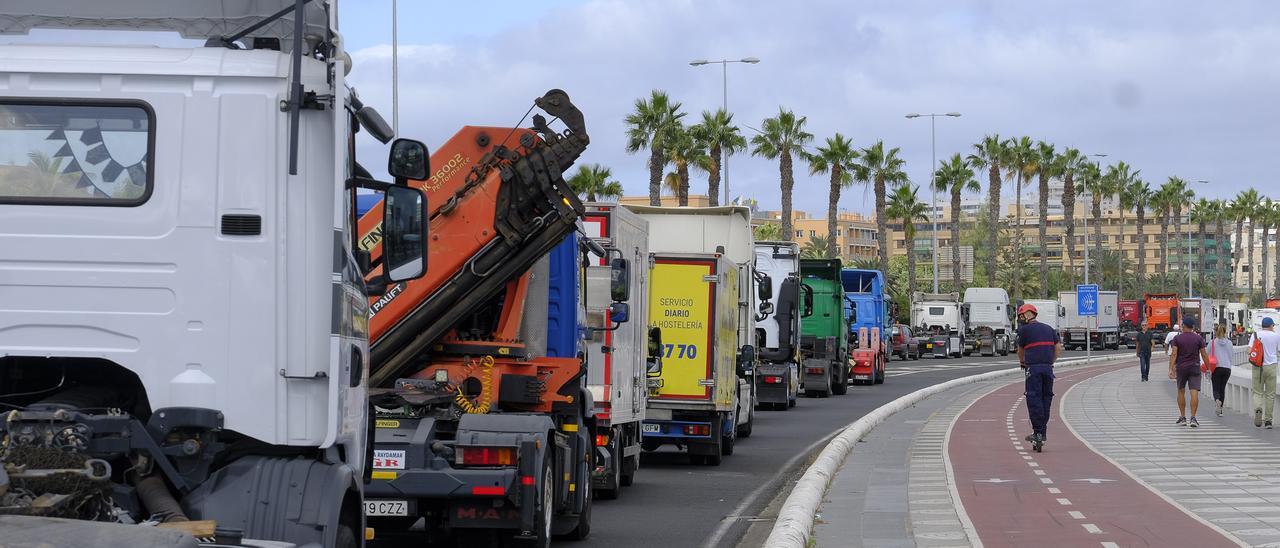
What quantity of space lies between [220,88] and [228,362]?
107cm

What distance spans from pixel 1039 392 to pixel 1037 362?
39cm

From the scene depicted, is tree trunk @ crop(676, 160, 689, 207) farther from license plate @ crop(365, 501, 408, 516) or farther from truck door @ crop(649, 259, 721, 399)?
license plate @ crop(365, 501, 408, 516)

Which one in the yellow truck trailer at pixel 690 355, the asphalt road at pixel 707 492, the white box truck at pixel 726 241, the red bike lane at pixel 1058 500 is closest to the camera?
the red bike lane at pixel 1058 500

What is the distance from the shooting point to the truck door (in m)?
20.5

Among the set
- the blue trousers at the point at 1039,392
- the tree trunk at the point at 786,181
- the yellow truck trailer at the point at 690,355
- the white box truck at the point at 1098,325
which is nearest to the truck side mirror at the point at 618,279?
the yellow truck trailer at the point at 690,355

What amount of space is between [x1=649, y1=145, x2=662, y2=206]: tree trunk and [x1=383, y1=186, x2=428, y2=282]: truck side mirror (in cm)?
5011

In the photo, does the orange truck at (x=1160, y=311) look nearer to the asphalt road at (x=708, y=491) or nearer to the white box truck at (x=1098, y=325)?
the white box truck at (x=1098, y=325)

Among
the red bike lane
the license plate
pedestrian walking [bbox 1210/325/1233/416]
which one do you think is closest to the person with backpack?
pedestrian walking [bbox 1210/325/1233/416]

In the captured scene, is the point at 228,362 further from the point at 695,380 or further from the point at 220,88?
the point at 695,380

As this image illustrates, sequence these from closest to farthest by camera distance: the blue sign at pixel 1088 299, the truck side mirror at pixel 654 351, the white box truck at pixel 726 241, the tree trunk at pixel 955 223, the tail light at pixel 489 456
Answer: the tail light at pixel 489 456 → the truck side mirror at pixel 654 351 → the white box truck at pixel 726 241 → the blue sign at pixel 1088 299 → the tree trunk at pixel 955 223

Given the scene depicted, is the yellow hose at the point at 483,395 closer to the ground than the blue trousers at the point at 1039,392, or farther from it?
farther from it

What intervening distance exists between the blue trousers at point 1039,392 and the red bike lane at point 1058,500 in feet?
1.41

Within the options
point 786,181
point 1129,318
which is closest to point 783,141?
point 786,181

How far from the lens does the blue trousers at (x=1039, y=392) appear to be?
20188mm
